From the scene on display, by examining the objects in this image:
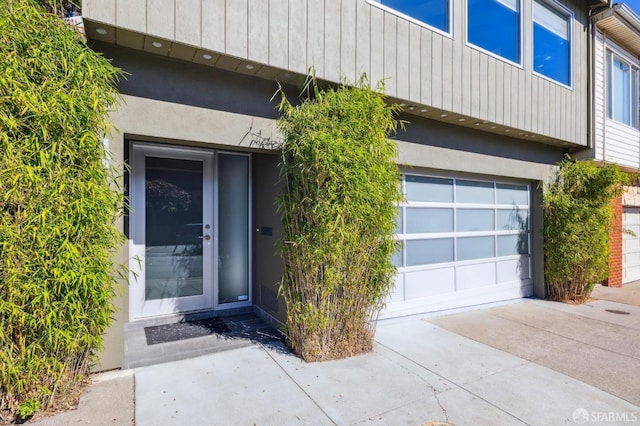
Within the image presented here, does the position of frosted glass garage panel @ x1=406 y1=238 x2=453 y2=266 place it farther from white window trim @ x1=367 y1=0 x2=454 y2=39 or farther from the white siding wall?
the white siding wall

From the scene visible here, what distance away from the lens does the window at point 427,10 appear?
15.0ft

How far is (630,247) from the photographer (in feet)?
28.2

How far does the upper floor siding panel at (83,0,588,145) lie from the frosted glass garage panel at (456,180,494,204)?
3.55 ft

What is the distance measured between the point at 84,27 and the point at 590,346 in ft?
20.1

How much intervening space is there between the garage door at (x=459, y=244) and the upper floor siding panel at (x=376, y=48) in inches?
48.5

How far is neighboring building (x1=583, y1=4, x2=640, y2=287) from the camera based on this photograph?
281 inches

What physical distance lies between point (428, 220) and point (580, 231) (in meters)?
2.93

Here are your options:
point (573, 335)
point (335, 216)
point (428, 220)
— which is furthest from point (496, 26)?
point (573, 335)

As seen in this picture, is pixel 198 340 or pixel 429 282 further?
pixel 429 282

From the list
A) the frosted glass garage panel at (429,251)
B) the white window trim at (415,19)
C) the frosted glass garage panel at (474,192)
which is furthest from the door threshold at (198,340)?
the white window trim at (415,19)

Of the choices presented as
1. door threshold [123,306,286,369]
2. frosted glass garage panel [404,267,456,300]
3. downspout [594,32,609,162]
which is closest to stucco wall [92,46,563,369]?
door threshold [123,306,286,369]

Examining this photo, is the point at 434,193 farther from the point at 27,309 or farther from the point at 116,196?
the point at 27,309

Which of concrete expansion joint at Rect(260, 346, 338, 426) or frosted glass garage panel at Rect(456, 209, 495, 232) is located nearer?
concrete expansion joint at Rect(260, 346, 338, 426)

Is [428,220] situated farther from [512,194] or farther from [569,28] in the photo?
[569,28]
